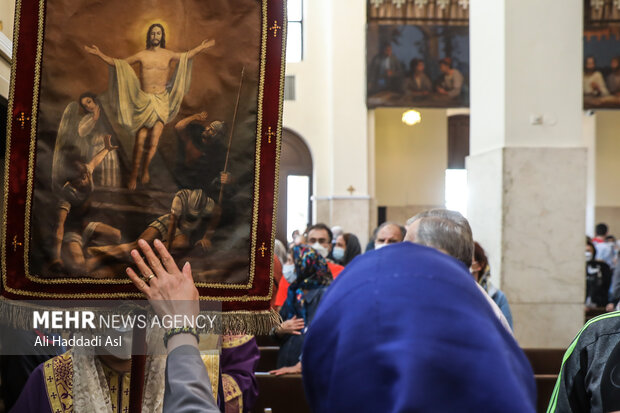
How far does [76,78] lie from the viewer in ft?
6.22

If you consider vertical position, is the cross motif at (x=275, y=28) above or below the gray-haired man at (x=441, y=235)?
above

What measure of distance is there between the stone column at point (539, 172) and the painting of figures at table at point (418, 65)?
10.0m

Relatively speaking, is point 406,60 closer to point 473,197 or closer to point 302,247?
point 473,197

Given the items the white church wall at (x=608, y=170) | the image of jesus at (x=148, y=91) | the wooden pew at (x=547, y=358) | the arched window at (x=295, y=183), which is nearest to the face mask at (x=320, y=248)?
the wooden pew at (x=547, y=358)

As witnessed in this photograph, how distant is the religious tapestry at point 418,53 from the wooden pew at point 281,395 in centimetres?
1259

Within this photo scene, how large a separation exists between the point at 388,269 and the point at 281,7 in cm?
122

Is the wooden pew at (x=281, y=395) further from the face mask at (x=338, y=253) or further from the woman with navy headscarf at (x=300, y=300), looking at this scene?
the face mask at (x=338, y=253)

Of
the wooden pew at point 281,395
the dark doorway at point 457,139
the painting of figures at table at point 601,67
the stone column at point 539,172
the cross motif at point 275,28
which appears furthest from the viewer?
the dark doorway at point 457,139

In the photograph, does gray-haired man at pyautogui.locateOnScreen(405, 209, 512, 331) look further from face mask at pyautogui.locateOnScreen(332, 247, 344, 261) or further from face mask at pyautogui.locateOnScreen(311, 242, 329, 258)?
face mask at pyautogui.locateOnScreen(332, 247, 344, 261)

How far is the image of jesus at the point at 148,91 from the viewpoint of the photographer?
6.27 feet

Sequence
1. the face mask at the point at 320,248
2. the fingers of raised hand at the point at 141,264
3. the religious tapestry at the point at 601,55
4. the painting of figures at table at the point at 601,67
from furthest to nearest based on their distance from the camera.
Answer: the painting of figures at table at the point at 601,67 → the religious tapestry at the point at 601,55 → the face mask at the point at 320,248 → the fingers of raised hand at the point at 141,264

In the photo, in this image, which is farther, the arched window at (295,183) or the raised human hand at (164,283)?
the arched window at (295,183)

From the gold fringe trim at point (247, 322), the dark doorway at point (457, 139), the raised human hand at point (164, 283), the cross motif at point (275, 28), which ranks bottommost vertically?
the gold fringe trim at point (247, 322)

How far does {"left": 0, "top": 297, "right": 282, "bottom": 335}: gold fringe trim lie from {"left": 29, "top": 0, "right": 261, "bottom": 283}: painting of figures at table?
98 mm
